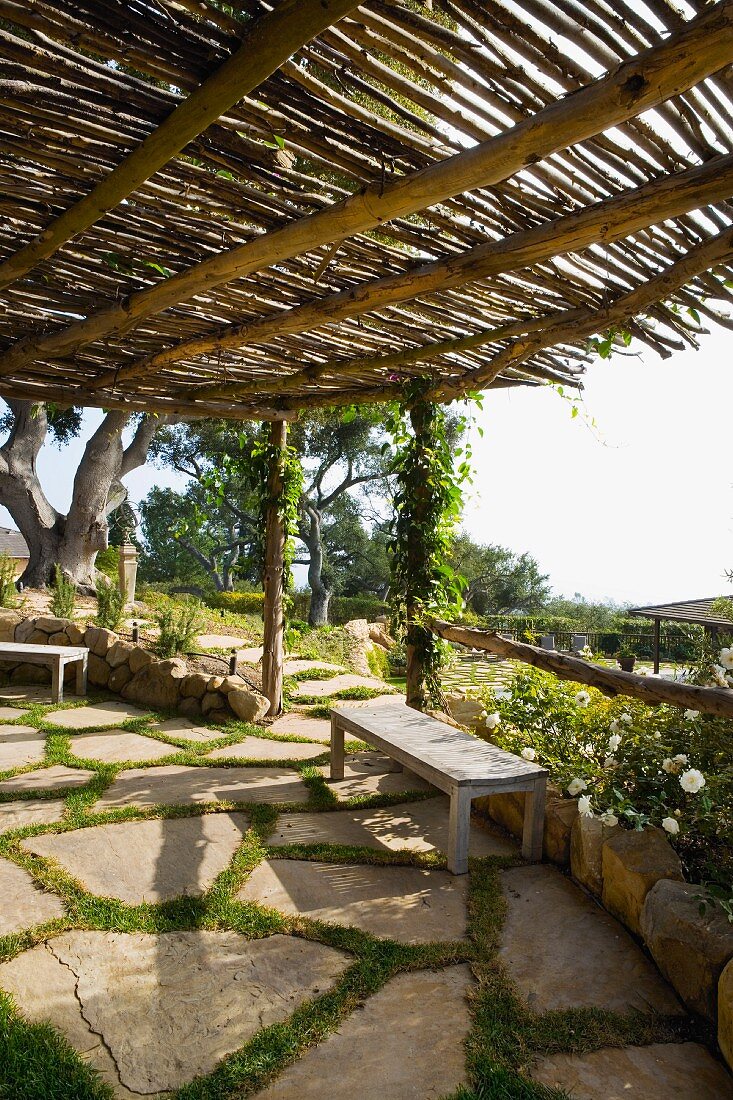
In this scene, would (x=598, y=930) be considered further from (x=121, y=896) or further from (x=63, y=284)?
(x=63, y=284)

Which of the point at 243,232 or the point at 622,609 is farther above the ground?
the point at 243,232

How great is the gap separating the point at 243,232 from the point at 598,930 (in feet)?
9.83

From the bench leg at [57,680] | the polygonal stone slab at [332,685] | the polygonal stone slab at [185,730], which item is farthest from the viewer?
the polygonal stone slab at [332,685]

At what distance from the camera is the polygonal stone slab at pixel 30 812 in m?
3.55

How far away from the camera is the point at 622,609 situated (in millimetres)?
26672

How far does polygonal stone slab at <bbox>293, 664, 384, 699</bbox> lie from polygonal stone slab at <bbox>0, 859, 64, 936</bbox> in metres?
3.84

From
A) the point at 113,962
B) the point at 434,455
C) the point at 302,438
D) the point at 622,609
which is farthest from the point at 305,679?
the point at 622,609

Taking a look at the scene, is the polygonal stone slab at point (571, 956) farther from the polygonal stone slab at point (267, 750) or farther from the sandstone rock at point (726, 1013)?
the polygonal stone slab at point (267, 750)

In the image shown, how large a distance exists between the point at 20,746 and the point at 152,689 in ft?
4.98

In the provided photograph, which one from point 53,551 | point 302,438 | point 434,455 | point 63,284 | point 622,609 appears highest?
point 302,438

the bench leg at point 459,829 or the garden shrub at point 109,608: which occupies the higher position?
the garden shrub at point 109,608

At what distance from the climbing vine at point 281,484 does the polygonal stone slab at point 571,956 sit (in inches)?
148

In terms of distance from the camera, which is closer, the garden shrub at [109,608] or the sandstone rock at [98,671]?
the sandstone rock at [98,671]

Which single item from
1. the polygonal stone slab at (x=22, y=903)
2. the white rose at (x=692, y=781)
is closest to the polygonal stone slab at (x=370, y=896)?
the polygonal stone slab at (x=22, y=903)
